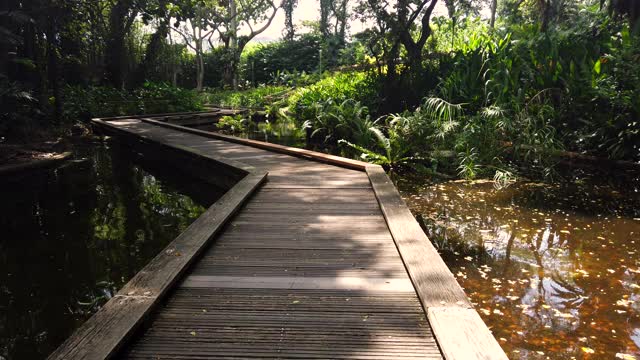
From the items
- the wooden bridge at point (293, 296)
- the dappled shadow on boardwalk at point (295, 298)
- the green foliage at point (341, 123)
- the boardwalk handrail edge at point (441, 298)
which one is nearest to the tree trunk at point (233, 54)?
the green foliage at point (341, 123)

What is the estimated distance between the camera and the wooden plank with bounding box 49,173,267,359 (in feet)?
5.31

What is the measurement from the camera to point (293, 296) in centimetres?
221

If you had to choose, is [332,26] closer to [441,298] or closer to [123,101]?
[123,101]

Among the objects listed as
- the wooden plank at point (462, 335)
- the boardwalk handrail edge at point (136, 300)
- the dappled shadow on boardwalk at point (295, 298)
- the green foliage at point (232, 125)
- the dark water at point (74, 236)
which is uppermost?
the green foliage at point (232, 125)

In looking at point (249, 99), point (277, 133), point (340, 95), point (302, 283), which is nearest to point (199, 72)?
point (249, 99)

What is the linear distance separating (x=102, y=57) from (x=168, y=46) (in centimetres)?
355

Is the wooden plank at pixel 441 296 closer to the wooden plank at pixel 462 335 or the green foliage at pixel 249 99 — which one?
the wooden plank at pixel 462 335

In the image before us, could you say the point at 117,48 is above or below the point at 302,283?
above

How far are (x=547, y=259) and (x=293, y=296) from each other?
2.43m

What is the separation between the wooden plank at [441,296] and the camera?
1635mm

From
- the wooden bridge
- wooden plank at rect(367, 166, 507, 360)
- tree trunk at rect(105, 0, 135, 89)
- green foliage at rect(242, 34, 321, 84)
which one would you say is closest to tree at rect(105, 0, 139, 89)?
tree trunk at rect(105, 0, 135, 89)

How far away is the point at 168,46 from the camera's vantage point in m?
18.8

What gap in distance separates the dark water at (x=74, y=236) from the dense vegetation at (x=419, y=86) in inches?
102

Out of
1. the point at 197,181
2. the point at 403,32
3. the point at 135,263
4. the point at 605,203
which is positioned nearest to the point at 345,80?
Answer: the point at 403,32
